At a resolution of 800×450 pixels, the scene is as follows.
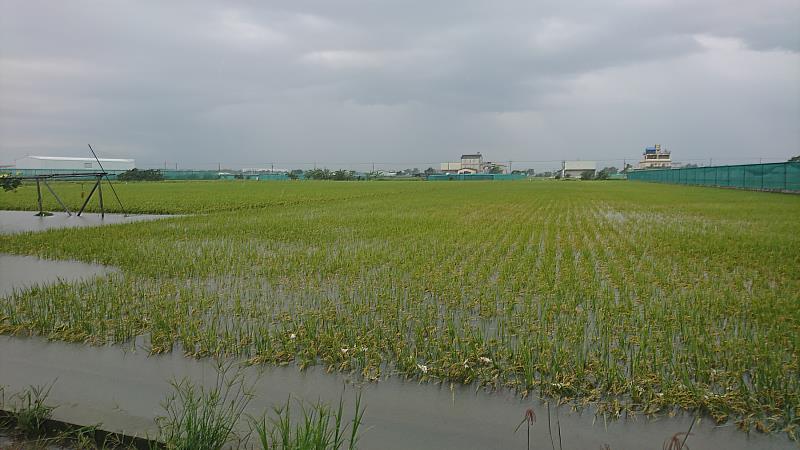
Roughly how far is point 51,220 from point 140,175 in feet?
139

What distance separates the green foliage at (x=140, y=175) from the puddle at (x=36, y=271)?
45905mm

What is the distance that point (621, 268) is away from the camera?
6480mm

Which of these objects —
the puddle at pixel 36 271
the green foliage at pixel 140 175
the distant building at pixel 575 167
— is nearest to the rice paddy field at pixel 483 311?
the puddle at pixel 36 271

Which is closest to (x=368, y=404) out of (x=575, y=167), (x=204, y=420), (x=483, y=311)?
(x=204, y=420)

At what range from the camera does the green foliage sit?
48656 millimetres

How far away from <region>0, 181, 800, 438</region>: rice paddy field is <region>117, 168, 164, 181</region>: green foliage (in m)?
44.5

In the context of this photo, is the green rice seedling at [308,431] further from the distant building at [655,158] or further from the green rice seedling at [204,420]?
the distant building at [655,158]

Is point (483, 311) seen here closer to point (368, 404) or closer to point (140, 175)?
point (368, 404)

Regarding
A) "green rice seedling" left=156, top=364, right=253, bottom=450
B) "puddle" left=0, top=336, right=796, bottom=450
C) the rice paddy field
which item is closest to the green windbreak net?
the rice paddy field

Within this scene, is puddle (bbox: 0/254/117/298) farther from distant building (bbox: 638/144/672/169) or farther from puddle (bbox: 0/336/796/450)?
distant building (bbox: 638/144/672/169)

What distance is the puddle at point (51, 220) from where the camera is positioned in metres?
11.3

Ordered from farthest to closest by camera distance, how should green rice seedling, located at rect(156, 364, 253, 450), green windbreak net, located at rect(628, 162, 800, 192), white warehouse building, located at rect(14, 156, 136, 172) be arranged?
white warehouse building, located at rect(14, 156, 136, 172) → green windbreak net, located at rect(628, 162, 800, 192) → green rice seedling, located at rect(156, 364, 253, 450)

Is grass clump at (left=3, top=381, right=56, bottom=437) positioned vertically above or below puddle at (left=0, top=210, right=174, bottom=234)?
below

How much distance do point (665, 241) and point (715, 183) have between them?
32378 millimetres
